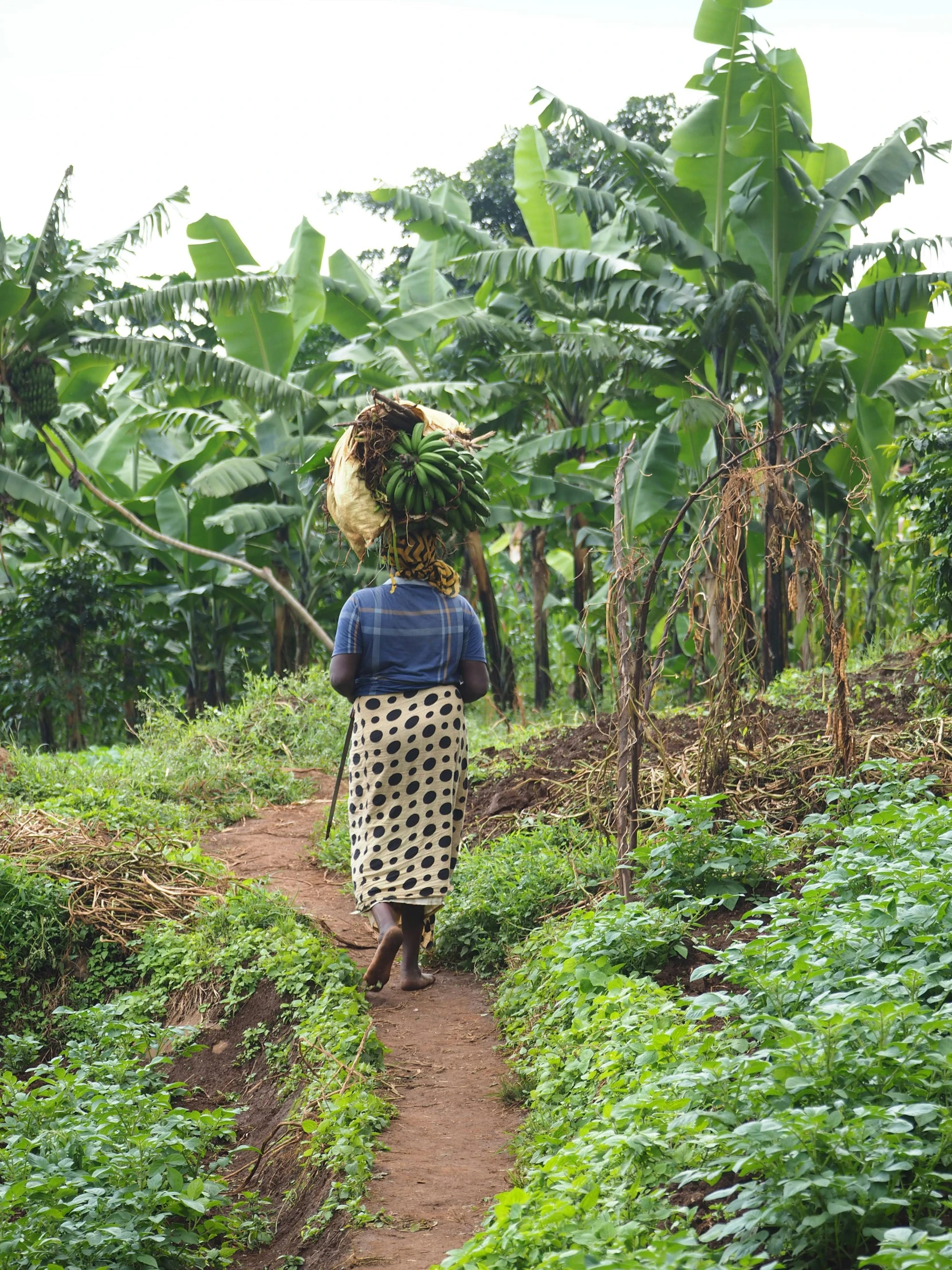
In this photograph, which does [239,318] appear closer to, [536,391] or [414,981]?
[536,391]

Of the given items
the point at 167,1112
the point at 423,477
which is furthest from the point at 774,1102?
the point at 423,477

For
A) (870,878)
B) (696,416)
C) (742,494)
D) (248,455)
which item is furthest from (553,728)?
(248,455)

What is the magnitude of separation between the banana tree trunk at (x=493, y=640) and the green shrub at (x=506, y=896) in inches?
269

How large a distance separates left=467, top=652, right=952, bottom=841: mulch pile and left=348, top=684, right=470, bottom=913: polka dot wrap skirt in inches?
36.7

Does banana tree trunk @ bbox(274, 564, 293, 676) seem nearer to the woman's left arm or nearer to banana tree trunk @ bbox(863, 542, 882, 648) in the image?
banana tree trunk @ bbox(863, 542, 882, 648)

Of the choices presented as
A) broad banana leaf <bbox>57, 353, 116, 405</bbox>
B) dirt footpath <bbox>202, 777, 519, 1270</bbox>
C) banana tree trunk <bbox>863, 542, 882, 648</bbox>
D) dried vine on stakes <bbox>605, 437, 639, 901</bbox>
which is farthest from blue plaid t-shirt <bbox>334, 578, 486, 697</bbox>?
broad banana leaf <bbox>57, 353, 116, 405</bbox>

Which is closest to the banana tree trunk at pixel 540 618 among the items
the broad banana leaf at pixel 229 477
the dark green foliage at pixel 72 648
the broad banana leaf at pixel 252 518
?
the broad banana leaf at pixel 252 518

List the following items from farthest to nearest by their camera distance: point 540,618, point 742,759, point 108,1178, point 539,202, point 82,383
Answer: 1. point 540,618
2. point 82,383
3. point 539,202
4. point 742,759
5. point 108,1178

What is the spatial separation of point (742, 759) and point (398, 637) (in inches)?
80.2

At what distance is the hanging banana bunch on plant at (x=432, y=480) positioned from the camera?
5.04 meters

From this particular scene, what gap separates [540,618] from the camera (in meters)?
14.3

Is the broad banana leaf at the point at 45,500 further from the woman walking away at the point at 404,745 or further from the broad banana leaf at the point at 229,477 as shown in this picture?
the woman walking away at the point at 404,745

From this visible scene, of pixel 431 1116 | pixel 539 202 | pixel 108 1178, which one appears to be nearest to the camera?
pixel 108 1178

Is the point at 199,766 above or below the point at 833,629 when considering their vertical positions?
below
